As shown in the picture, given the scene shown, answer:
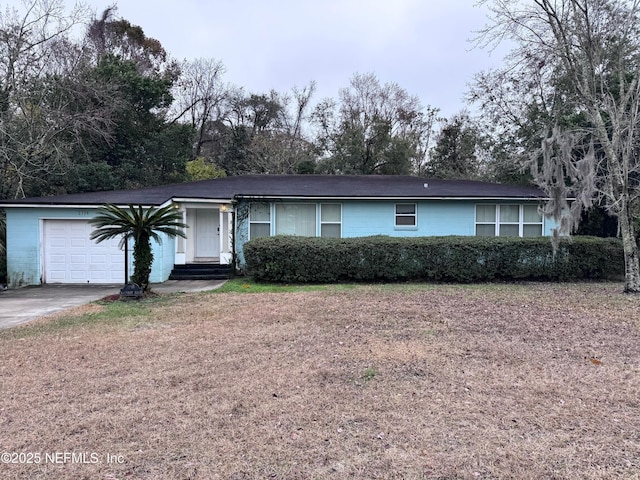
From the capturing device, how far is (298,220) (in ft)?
45.9

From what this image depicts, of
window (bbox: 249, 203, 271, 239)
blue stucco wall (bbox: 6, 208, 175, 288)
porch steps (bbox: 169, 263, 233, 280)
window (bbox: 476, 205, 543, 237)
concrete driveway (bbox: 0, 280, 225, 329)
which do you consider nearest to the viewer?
concrete driveway (bbox: 0, 280, 225, 329)

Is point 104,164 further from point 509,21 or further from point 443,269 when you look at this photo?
point 509,21

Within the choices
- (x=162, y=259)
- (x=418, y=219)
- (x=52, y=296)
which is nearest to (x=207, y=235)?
(x=162, y=259)

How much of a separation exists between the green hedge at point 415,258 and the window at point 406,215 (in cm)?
232

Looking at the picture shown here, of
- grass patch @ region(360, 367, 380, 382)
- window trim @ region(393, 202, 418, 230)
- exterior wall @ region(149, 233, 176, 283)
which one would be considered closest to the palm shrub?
exterior wall @ region(149, 233, 176, 283)

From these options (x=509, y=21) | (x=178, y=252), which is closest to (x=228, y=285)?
(x=178, y=252)

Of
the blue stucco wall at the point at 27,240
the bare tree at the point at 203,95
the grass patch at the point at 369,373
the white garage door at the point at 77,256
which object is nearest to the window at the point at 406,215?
the blue stucco wall at the point at 27,240

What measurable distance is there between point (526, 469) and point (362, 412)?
4.12ft

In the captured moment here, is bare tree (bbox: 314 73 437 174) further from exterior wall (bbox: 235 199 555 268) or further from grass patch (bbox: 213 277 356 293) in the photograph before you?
grass patch (bbox: 213 277 356 293)

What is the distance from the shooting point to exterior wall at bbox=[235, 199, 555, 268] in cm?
1390

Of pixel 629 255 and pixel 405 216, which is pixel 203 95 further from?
pixel 629 255

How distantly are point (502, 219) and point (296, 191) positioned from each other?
7.36m

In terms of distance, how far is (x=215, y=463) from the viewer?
8.68 feet

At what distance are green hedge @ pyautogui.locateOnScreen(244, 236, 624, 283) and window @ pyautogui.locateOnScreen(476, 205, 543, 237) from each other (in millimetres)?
2290
